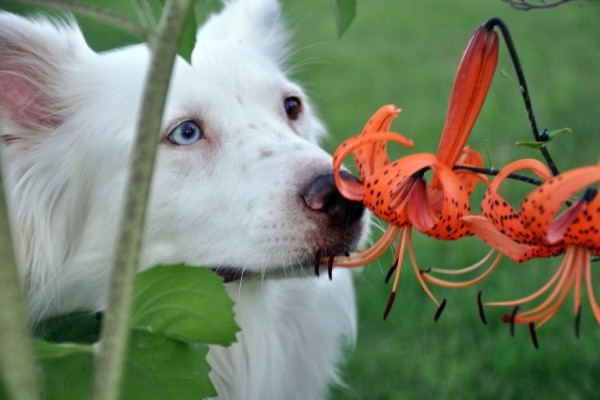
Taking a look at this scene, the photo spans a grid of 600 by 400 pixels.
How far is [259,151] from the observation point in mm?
1829

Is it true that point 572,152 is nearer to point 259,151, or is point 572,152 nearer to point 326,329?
point 326,329

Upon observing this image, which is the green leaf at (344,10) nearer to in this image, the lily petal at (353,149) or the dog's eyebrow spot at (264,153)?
the lily petal at (353,149)

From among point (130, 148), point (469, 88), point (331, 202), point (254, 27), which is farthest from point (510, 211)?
point (254, 27)

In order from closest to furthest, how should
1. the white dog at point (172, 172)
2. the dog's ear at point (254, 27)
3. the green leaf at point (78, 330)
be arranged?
the green leaf at point (78, 330)
the white dog at point (172, 172)
the dog's ear at point (254, 27)

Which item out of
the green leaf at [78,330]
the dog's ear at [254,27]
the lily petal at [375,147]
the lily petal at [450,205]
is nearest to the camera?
the lily petal at [450,205]

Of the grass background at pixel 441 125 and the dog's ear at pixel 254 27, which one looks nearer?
the dog's ear at pixel 254 27

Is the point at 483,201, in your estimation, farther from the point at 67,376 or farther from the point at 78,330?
the point at 78,330

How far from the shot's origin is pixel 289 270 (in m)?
1.74

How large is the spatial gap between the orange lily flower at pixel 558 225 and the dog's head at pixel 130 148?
2.37 ft

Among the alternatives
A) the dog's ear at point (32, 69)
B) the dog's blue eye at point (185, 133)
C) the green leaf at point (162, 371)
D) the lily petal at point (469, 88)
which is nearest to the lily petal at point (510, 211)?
the lily petal at point (469, 88)

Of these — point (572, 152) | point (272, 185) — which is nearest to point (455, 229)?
point (272, 185)

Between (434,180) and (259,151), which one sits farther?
(259,151)

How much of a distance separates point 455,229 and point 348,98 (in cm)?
520

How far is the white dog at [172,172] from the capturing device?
5.80ft
